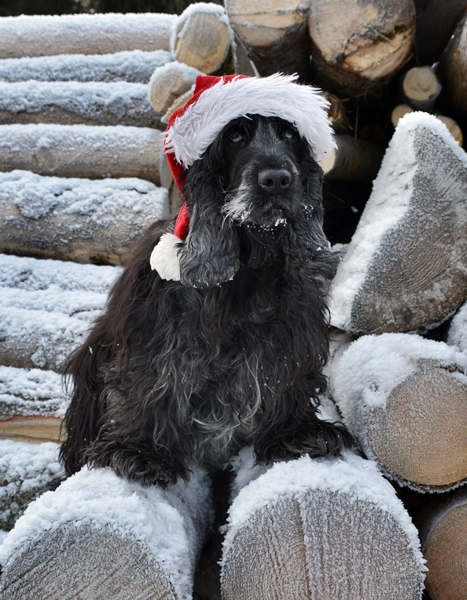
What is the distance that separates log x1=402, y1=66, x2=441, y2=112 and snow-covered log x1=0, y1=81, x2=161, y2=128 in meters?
1.38

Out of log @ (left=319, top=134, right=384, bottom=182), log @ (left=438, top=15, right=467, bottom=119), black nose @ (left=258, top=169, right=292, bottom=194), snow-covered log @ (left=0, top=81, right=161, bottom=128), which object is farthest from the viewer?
snow-covered log @ (left=0, top=81, right=161, bottom=128)

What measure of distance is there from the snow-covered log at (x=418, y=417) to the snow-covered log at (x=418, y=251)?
0.26 metres

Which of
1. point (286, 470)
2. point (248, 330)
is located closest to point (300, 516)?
point (286, 470)

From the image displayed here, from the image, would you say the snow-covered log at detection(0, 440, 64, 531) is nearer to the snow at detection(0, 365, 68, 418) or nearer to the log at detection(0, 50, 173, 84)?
the snow at detection(0, 365, 68, 418)

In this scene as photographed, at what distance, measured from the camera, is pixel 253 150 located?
4.16 ft

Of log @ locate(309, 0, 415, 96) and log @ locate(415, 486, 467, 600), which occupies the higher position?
log @ locate(309, 0, 415, 96)

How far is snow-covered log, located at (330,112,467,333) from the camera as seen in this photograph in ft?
5.43

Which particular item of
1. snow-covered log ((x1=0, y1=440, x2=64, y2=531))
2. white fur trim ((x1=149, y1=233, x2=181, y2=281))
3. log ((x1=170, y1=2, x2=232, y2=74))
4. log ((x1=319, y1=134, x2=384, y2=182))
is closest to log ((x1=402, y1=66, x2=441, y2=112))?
log ((x1=319, y1=134, x2=384, y2=182))

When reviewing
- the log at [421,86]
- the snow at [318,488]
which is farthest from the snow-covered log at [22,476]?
the log at [421,86]

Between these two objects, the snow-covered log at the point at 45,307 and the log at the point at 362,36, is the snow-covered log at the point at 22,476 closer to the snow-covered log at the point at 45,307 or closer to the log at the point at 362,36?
the snow-covered log at the point at 45,307

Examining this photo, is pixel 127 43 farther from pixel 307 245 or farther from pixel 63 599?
pixel 63 599

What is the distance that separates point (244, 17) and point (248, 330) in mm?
1327

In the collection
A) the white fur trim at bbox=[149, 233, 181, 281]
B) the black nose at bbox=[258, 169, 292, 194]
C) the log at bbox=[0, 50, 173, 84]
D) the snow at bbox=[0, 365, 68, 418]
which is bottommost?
the snow at bbox=[0, 365, 68, 418]

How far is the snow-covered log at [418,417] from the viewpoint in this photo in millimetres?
1321
